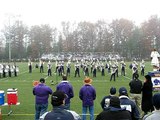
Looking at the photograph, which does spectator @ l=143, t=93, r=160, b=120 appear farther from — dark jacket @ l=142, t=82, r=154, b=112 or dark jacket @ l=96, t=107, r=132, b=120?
dark jacket @ l=142, t=82, r=154, b=112

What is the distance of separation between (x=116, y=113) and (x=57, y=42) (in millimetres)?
105641

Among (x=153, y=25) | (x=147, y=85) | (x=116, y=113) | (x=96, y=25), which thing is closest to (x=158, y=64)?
(x=147, y=85)

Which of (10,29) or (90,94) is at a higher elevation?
(10,29)

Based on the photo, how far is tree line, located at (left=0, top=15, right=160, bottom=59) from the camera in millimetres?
100375

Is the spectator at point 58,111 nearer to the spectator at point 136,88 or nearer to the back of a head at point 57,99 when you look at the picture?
the back of a head at point 57,99

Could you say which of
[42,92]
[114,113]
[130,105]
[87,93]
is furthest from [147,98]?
[114,113]

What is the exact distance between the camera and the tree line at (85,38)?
100m

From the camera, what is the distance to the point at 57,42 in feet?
363

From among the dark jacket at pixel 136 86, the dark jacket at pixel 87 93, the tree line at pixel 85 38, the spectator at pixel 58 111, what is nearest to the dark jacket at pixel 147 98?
the dark jacket at pixel 136 86

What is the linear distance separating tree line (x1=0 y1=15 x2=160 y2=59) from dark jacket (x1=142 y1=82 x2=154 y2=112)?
8792 centimetres

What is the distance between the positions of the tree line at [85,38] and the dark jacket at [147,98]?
87.9 m

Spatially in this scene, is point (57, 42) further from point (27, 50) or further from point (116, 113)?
point (116, 113)

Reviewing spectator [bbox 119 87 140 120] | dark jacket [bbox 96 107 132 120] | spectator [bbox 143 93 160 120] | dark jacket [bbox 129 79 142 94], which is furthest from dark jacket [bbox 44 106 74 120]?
dark jacket [bbox 129 79 142 94]

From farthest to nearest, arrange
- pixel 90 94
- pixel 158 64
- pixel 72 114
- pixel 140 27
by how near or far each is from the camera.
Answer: pixel 140 27 → pixel 158 64 → pixel 90 94 → pixel 72 114
